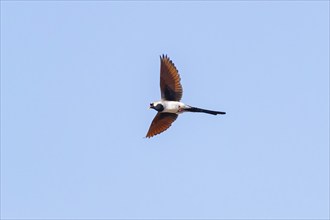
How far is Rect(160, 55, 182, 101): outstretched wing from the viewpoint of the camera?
6912cm

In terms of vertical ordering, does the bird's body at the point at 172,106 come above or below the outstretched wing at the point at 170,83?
below

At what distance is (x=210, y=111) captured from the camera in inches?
2734

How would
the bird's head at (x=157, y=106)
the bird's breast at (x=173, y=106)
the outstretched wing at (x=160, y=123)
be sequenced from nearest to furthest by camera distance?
1. the bird's breast at (x=173, y=106)
2. the bird's head at (x=157, y=106)
3. the outstretched wing at (x=160, y=123)

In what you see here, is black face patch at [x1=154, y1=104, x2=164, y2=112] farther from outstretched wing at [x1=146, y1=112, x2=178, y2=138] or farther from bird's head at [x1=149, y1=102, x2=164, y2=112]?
outstretched wing at [x1=146, y1=112, x2=178, y2=138]

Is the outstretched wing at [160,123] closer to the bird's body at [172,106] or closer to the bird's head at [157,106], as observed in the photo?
the bird's head at [157,106]

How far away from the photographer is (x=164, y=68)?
69.3m

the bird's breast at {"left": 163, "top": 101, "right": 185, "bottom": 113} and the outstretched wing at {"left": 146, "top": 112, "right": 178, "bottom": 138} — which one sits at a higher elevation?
the bird's breast at {"left": 163, "top": 101, "right": 185, "bottom": 113}

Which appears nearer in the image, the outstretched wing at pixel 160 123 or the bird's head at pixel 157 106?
the bird's head at pixel 157 106

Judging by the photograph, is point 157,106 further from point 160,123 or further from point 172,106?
point 160,123

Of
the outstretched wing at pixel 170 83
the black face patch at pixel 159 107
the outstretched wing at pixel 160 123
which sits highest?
the outstretched wing at pixel 170 83

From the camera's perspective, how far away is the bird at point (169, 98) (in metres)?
68.8

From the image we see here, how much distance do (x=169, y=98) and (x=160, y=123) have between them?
143 centimetres

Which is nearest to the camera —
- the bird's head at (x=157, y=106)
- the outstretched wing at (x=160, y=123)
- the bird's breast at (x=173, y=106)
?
the bird's breast at (x=173, y=106)

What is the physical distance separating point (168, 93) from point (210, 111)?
217 cm
